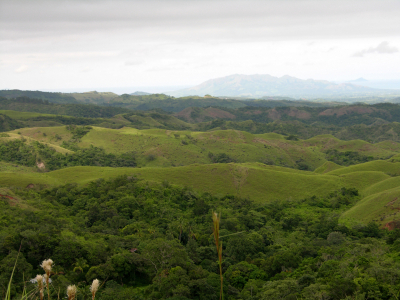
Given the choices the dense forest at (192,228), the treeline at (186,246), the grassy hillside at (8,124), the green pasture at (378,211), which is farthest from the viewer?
the grassy hillside at (8,124)

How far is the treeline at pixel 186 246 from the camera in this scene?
1081 inches

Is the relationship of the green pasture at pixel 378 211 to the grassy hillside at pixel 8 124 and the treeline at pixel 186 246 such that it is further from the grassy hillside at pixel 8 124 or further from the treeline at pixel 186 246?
the grassy hillside at pixel 8 124

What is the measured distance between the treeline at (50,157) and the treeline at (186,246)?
43.7 m

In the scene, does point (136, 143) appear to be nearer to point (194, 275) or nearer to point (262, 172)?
point (262, 172)

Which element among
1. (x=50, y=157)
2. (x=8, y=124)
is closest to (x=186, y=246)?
(x=50, y=157)

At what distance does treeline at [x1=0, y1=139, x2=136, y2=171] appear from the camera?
106 metres

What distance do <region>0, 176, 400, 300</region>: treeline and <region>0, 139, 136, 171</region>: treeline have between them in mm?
43718

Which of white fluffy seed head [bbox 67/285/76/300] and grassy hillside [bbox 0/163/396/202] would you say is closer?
white fluffy seed head [bbox 67/285/76/300]

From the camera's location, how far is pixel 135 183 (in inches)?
2591

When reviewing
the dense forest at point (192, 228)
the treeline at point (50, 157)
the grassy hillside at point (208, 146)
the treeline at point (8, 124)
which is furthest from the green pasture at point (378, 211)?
the treeline at point (8, 124)

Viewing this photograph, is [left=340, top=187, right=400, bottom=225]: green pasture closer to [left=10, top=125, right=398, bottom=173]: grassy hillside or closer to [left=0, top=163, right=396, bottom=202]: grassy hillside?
[left=0, top=163, right=396, bottom=202]: grassy hillside

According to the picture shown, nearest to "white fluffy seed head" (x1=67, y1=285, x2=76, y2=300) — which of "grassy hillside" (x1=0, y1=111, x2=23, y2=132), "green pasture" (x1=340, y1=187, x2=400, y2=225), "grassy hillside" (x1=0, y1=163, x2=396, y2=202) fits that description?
"green pasture" (x1=340, y1=187, x2=400, y2=225)

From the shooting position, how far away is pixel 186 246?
136 feet

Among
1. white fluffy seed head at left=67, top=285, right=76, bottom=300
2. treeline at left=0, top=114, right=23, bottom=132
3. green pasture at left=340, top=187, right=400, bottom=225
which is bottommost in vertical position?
green pasture at left=340, top=187, right=400, bottom=225
